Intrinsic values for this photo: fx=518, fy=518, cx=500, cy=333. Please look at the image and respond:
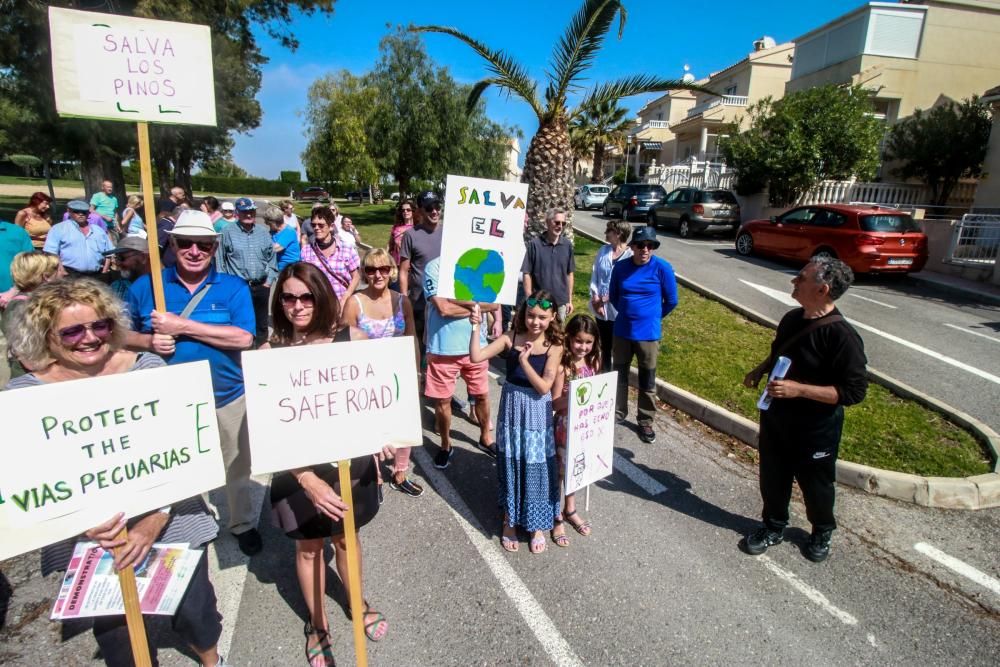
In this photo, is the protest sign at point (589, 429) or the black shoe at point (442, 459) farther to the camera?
the black shoe at point (442, 459)

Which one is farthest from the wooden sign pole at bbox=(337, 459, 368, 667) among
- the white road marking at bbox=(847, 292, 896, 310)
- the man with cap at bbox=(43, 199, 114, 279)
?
the white road marking at bbox=(847, 292, 896, 310)

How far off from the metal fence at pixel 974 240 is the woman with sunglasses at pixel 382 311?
1436 centimetres

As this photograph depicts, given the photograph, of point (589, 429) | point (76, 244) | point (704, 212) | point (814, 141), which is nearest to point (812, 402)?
point (589, 429)

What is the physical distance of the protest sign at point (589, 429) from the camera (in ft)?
10.6

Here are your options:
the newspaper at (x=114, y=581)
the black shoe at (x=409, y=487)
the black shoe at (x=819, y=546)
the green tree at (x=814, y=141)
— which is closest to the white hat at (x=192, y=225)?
the newspaper at (x=114, y=581)

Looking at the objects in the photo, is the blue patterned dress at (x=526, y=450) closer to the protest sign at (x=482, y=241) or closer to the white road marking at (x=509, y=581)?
the white road marking at (x=509, y=581)

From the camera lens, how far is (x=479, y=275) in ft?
11.2

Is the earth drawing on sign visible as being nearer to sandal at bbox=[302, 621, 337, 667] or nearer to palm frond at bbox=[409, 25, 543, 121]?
sandal at bbox=[302, 621, 337, 667]

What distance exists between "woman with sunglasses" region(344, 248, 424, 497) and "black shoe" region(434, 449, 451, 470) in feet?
1.16

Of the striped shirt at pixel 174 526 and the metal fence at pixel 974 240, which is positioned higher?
the metal fence at pixel 974 240

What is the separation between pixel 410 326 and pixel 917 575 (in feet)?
12.3

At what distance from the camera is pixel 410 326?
13.2 ft

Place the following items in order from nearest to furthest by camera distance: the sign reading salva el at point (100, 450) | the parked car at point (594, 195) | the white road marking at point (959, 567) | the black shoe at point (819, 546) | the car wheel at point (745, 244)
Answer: the sign reading salva el at point (100, 450)
the white road marking at point (959, 567)
the black shoe at point (819, 546)
the car wheel at point (745, 244)
the parked car at point (594, 195)

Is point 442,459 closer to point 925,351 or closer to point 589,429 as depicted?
point 589,429
